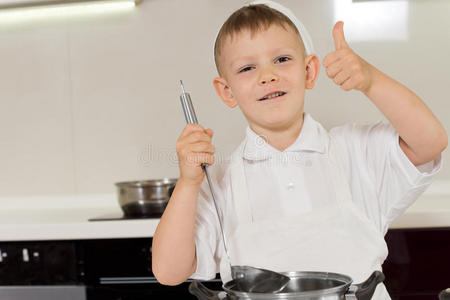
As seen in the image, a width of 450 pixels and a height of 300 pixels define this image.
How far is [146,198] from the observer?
1.58m

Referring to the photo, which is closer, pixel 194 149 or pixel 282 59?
pixel 194 149

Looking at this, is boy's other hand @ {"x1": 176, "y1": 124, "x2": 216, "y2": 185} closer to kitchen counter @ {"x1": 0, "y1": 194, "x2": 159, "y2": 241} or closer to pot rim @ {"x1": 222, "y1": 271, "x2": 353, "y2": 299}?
pot rim @ {"x1": 222, "y1": 271, "x2": 353, "y2": 299}

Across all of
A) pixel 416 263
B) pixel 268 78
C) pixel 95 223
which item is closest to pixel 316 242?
pixel 268 78

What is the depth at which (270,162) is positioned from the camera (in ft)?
3.43

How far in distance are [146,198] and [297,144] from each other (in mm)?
675

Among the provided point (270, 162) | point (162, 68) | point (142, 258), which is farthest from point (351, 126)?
point (162, 68)

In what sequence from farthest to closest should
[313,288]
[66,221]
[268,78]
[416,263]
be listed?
[66,221] → [416,263] → [268,78] → [313,288]

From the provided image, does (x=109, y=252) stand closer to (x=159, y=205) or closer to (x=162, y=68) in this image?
(x=159, y=205)

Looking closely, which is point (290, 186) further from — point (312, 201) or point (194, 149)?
point (194, 149)

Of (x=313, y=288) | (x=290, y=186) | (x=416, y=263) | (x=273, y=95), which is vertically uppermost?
(x=273, y=95)

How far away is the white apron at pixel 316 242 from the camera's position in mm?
959

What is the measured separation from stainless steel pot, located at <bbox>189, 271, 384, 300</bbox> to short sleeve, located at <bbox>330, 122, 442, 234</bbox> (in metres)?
0.37

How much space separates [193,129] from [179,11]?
117 cm

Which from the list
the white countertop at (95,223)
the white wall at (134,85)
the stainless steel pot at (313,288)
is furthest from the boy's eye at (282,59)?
the white wall at (134,85)
